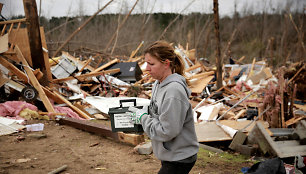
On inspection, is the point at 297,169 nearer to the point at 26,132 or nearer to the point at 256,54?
the point at 26,132

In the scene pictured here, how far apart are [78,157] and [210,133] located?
9.68ft

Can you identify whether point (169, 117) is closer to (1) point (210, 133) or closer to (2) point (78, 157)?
(2) point (78, 157)

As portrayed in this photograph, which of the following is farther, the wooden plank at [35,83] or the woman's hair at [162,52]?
the wooden plank at [35,83]

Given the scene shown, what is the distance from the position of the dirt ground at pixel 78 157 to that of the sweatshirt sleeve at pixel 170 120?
2136 mm

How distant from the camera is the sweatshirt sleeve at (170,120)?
5.73 ft

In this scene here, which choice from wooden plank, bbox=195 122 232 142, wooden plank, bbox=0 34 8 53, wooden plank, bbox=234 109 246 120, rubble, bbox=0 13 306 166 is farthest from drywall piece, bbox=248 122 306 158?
wooden plank, bbox=0 34 8 53

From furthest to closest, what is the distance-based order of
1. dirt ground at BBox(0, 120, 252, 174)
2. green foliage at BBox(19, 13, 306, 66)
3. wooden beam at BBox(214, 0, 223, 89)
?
green foliage at BBox(19, 13, 306, 66)
wooden beam at BBox(214, 0, 223, 89)
dirt ground at BBox(0, 120, 252, 174)

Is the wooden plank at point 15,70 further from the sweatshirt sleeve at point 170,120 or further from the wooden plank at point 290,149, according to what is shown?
the sweatshirt sleeve at point 170,120

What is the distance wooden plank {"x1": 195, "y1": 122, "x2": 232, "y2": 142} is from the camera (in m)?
5.61

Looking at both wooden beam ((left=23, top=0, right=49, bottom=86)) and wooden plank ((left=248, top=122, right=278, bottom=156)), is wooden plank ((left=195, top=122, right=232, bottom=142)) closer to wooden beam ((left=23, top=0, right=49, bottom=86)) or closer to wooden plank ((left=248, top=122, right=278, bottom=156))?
wooden plank ((left=248, top=122, right=278, bottom=156))

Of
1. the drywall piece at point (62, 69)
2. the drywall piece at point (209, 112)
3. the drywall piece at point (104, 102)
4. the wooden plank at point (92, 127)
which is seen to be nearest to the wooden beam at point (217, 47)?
the drywall piece at point (209, 112)

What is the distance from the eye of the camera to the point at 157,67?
1959 millimetres

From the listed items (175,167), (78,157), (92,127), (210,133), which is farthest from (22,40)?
(175,167)

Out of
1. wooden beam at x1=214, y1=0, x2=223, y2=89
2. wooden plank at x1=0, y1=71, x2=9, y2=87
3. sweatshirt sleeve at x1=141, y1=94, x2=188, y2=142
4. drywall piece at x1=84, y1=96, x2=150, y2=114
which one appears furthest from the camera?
wooden beam at x1=214, y1=0, x2=223, y2=89
